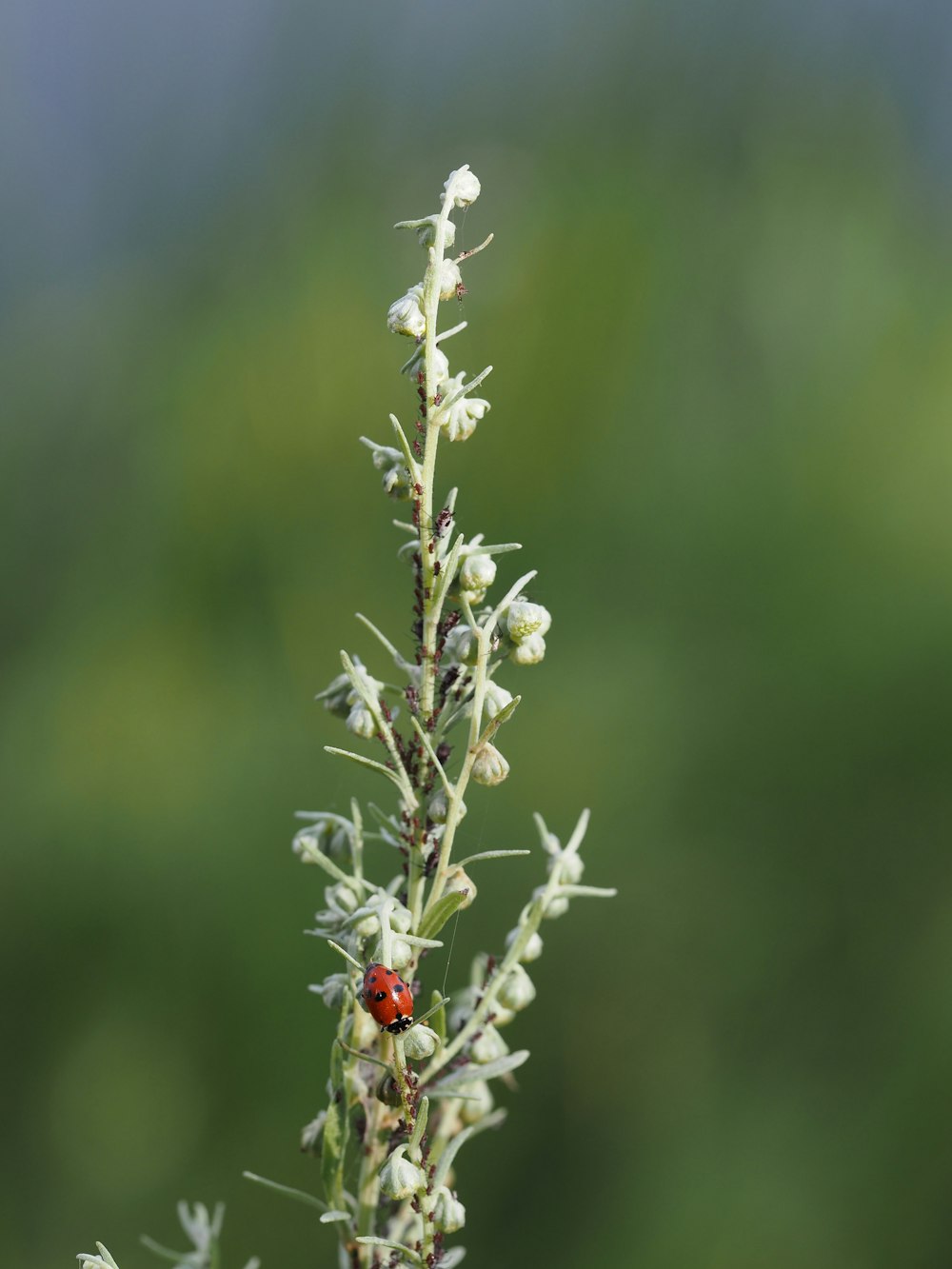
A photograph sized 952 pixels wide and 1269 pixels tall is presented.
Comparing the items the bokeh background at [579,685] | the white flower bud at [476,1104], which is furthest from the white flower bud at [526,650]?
the bokeh background at [579,685]

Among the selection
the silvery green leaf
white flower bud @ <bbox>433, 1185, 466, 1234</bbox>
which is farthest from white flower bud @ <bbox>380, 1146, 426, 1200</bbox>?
the silvery green leaf

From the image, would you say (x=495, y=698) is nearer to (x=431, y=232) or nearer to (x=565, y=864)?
(x=565, y=864)

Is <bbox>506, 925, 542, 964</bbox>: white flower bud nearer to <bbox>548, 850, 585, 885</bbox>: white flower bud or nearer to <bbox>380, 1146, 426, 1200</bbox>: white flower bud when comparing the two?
<bbox>548, 850, 585, 885</bbox>: white flower bud

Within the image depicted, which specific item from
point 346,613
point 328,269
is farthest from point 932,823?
point 328,269

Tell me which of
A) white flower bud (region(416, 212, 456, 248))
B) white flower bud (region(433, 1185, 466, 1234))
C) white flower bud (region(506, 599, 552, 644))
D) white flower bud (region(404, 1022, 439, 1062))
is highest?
white flower bud (region(416, 212, 456, 248))

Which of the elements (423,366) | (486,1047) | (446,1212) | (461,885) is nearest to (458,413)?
(423,366)

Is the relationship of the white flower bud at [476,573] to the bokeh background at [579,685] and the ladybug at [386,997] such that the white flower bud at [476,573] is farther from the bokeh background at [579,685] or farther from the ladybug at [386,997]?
the bokeh background at [579,685]
